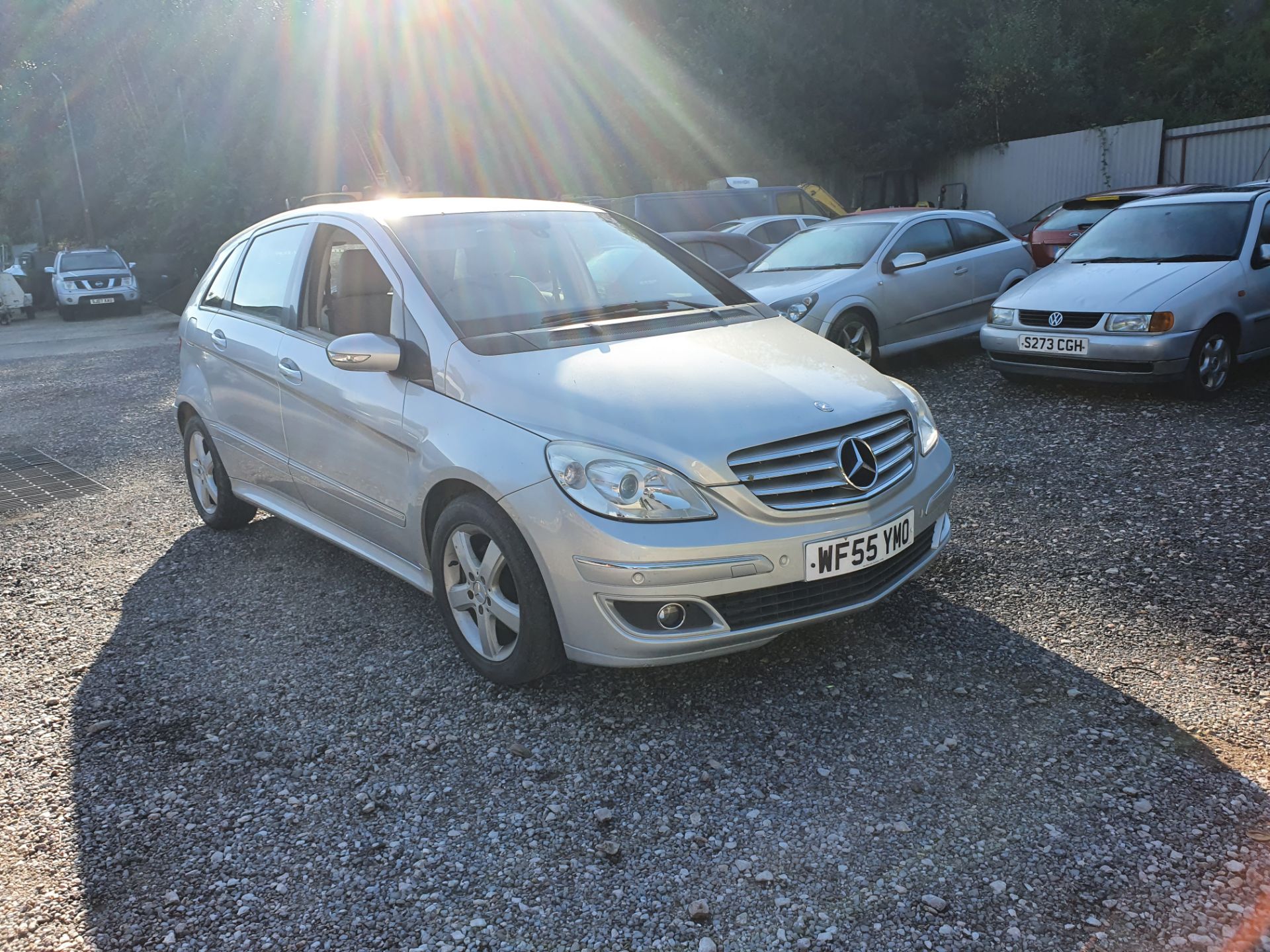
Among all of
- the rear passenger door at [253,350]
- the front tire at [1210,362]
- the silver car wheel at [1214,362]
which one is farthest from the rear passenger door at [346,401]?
the silver car wheel at [1214,362]

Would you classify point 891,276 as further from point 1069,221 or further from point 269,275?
point 269,275

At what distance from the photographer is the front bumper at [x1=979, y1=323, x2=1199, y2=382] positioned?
7.27 meters

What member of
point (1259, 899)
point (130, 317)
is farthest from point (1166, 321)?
point (130, 317)

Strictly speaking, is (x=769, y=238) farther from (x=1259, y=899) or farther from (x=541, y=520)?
(x=1259, y=899)

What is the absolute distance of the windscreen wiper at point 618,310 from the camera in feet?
13.4

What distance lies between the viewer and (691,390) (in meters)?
Answer: 3.57

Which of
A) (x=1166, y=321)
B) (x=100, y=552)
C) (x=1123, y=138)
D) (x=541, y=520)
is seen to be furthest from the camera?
(x=1123, y=138)

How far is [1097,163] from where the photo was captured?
21750mm

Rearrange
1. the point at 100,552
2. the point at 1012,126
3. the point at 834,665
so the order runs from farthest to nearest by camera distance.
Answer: the point at 1012,126 → the point at 100,552 → the point at 834,665

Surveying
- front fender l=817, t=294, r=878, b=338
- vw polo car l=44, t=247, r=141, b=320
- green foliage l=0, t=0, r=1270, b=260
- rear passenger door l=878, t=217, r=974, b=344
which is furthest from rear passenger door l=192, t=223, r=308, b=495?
vw polo car l=44, t=247, r=141, b=320

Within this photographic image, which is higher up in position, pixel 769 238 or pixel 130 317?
pixel 769 238

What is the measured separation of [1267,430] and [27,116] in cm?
4728

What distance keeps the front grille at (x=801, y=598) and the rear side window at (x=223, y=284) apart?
11.3ft

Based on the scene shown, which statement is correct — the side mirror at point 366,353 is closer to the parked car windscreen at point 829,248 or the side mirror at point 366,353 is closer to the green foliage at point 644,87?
the parked car windscreen at point 829,248
